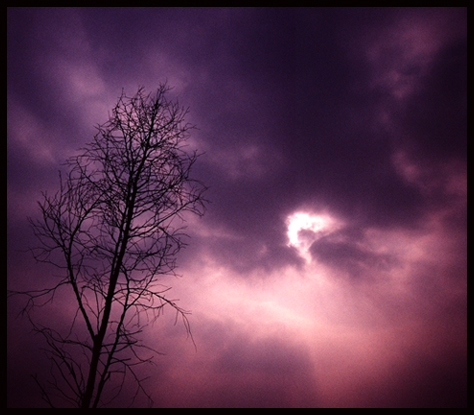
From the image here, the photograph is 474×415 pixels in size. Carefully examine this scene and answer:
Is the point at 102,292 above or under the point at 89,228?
under

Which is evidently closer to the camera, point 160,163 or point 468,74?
point 160,163

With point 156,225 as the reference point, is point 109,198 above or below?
above

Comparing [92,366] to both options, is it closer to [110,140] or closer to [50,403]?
[50,403]

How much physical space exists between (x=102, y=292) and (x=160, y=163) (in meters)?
2.22

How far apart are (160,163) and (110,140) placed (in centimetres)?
92
